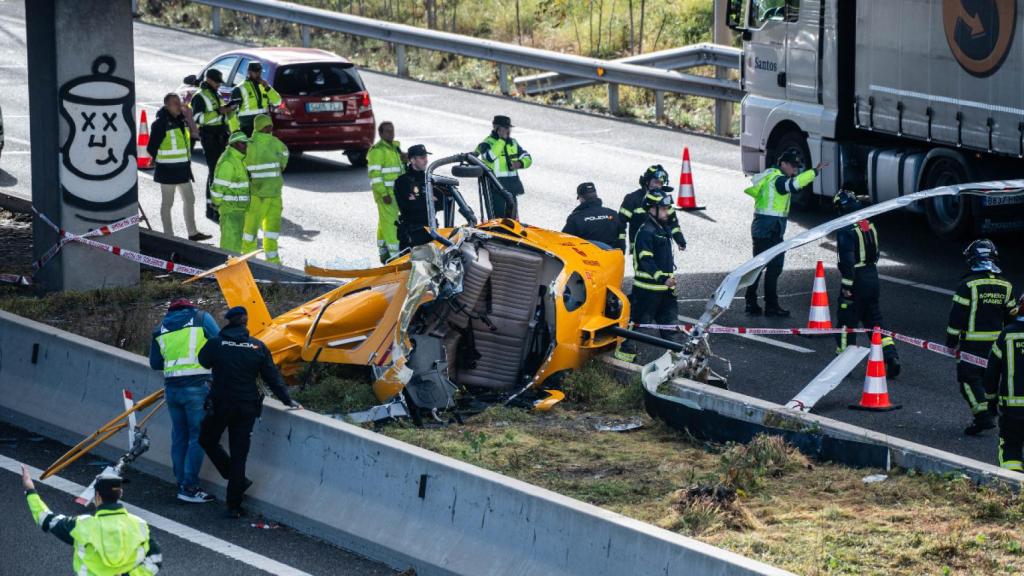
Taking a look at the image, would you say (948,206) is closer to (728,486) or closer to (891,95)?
(891,95)

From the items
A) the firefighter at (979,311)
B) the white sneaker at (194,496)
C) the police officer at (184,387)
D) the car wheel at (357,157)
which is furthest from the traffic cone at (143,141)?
the firefighter at (979,311)

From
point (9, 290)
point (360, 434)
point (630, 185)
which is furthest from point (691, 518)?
point (630, 185)

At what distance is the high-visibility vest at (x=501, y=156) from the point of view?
17.7 meters

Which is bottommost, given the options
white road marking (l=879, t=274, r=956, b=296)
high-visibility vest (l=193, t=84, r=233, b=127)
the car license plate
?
white road marking (l=879, t=274, r=956, b=296)

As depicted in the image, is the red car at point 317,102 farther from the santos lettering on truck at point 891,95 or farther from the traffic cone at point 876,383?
the traffic cone at point 876,383

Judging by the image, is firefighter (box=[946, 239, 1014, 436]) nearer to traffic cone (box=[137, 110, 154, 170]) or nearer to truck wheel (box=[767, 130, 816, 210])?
truck wheel (box=[767, 130, 816, 210])

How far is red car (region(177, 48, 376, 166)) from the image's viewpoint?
22.0 meters

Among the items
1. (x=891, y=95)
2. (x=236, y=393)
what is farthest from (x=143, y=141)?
(x=236, y=393)

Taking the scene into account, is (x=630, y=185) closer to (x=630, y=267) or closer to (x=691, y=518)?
(x=630, y=267)

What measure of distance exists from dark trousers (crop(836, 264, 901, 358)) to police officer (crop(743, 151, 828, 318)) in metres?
1.44

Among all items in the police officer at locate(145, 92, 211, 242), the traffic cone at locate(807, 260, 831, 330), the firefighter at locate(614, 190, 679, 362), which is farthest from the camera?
the police officer at locate(145, 92, 211, 242)

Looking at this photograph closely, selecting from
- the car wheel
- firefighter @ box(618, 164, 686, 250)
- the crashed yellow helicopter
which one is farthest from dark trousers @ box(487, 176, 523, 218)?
the car wheel

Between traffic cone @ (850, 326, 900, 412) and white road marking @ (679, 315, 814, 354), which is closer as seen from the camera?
traffic cone @ (850, 326, 900, 412)

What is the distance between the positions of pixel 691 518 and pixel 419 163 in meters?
7.62
